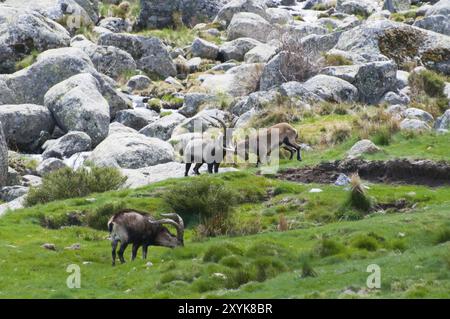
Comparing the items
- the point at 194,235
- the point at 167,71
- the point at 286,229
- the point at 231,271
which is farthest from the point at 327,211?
the point at 167,71

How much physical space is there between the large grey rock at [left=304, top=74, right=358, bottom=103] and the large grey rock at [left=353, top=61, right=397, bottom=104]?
0.47m

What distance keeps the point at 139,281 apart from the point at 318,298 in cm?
409

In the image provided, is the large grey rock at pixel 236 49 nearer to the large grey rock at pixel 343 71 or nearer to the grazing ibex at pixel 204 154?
the large grey rock at pixel 343 71

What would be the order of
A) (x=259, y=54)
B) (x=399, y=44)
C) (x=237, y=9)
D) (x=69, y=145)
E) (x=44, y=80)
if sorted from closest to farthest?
(x=69, y=145), (x=44, y=80), (x=399, y=44), (x=259, y=54), (x=237, y=9)

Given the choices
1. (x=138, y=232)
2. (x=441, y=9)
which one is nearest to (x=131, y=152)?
(x=138, y=232)

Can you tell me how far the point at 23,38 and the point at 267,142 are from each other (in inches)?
907

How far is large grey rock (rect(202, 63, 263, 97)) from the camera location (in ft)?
146

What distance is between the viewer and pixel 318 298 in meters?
13.2

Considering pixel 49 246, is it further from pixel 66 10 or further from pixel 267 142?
pixel 66 10

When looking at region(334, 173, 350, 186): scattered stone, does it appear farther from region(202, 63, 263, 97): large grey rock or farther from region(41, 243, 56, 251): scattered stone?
region(202, 63, 263, 97): large grey rock

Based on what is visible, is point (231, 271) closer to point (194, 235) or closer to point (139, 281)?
point (139, 281)

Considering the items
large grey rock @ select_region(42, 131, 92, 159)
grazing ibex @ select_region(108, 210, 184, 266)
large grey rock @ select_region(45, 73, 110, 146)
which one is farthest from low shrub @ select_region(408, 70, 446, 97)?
grazing ibex @ select_region(108, 210, 184, 266)

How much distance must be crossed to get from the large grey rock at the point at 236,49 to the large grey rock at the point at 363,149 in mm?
27558

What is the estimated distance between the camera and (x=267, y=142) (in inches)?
1149
